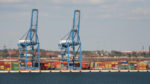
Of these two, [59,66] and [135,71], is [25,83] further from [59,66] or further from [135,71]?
[135,71]

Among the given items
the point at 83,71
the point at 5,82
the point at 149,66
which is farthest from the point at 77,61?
the point at 5,82

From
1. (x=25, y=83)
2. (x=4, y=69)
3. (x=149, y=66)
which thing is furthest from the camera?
(x=149, y=66)

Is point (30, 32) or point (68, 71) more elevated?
point (30, 32)

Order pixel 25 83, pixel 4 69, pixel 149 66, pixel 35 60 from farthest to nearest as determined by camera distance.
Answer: pixel 149 66 → pixel 4 69 → pixel 35 60 → pixel 25 83

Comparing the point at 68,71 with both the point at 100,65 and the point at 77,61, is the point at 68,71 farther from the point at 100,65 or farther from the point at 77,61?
the point at 100,65

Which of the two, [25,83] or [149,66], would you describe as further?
[149,66]

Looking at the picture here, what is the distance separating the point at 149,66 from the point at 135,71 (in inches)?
407

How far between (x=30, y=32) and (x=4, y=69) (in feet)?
54.1

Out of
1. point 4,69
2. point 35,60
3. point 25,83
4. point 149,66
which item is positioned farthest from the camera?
point 149,66

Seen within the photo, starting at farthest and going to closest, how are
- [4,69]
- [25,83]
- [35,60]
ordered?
[4,69]
[35,60]
[25,83]

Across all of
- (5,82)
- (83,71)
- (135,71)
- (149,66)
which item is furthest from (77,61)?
(5,82)

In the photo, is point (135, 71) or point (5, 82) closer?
point (5, 82)

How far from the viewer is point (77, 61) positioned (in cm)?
12162

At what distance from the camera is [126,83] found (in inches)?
3442
